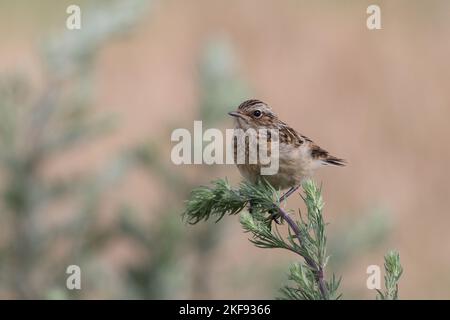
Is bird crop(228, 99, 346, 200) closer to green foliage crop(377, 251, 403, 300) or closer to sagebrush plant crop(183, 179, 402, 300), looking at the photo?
sagebrush plant crop(183, 179, 402, 300)

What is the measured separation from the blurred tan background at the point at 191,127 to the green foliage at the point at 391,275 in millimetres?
1329

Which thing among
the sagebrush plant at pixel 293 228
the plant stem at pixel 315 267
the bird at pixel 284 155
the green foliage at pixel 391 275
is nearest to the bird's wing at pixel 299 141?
the bird at pixel 284 155

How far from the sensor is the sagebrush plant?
9.73ft

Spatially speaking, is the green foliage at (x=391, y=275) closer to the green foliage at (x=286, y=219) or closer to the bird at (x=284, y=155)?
the green foliage at (x=286, y=219)

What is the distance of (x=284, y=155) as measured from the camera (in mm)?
4820

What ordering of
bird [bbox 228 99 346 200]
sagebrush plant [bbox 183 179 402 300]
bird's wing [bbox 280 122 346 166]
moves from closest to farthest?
sagebrush plant [bbox 183 179 402 300], bird [bbox 228 99 346 200], bird's wing [bbox 280 122 346 166]

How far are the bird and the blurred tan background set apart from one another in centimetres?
143

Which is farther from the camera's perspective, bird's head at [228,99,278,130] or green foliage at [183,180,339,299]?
bird's head at [228,99,278,130]

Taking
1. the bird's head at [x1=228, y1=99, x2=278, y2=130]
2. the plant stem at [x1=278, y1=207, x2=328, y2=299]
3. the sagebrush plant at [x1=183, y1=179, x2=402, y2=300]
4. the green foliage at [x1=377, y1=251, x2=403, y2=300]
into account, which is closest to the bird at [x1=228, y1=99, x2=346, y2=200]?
the bird's head at [x1=228, y1=99, x2=278, y2=130]

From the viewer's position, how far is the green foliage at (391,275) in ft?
9.39

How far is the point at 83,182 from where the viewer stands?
7676 mm

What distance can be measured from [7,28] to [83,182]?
31.8 feet
